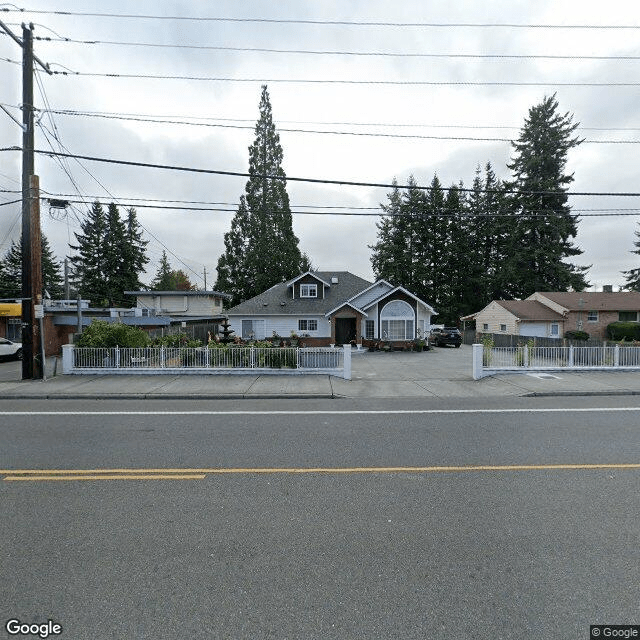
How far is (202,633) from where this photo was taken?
2.51 metres

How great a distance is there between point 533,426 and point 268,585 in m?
6.50

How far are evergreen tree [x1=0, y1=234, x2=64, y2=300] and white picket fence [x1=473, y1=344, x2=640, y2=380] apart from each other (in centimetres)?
5195

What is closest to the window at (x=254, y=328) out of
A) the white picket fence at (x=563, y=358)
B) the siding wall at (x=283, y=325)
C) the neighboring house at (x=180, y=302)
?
the siding wall at (x=283, y=325)

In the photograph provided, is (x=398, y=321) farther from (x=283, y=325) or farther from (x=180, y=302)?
(x=180, y=302)

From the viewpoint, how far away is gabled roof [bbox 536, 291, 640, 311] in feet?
112

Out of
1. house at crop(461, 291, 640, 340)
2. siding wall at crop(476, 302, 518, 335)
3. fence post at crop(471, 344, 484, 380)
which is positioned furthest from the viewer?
siding wall at crop(476, 302, 518, 335)

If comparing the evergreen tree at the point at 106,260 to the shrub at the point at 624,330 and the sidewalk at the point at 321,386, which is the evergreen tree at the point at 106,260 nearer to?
the sidewalk at the point at 321,386

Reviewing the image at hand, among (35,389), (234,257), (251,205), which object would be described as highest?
(251,205)

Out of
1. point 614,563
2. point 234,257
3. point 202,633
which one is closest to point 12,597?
point 202,633

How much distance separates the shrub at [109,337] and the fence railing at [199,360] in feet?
1.07

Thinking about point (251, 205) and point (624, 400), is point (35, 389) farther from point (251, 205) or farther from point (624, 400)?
point (251, 205)

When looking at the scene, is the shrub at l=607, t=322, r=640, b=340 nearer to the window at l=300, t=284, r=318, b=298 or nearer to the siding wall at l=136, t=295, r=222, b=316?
the window at l=300, t=284, r=318, b=298

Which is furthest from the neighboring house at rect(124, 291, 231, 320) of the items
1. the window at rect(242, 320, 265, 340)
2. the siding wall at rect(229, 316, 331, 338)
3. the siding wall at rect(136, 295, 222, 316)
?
the window at rect(242, 320, 265, 340)

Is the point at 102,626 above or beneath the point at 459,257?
beneath
